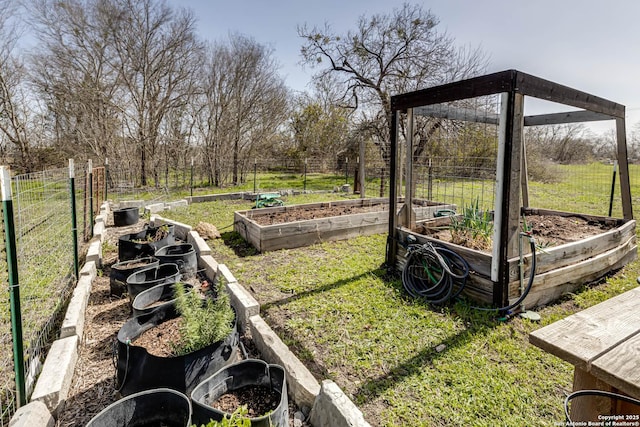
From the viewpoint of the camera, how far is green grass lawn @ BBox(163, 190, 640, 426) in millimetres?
1877

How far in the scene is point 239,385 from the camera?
6.17 ft

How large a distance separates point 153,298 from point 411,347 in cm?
224

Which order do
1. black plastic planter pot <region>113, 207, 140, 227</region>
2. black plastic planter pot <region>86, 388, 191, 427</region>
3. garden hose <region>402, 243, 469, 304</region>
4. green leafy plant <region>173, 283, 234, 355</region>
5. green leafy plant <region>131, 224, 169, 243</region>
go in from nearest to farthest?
black plastic planter pot <region>86, 388, 191, 427</region>
green leafy plant <region>173, 283, 234, 355</region>
garden hose <region>402, 243, 469, 304</region>
green leafy plant <region>131, 224, 169, 243</region>
black plastic planter pot <region>113, 207, 140, 227</region>

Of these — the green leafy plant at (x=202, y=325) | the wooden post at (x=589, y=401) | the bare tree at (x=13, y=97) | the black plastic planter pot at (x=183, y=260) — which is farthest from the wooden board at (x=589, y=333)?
the bare tree at (x=13, y=97)

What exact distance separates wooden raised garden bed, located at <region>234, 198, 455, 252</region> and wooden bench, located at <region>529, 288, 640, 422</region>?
12.8ft

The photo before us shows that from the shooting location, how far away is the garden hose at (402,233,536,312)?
2955 mm

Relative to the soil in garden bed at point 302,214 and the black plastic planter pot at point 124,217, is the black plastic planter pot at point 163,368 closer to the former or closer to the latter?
the soil in garden bed at point 302,214

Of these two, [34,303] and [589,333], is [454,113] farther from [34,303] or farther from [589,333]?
[34,303]

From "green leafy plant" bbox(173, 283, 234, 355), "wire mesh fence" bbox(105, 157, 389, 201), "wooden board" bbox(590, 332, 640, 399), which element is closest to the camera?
"wooden board" bbox(590, 332, 640, 399)

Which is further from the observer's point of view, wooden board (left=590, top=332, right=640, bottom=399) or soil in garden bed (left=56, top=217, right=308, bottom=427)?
soil in garden bed (left=56, top=217, right=308, bottom=427)

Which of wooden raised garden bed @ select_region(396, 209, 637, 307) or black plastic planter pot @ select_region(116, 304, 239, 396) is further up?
wooden raised garden bed @ select_region(396, 209, 637, 307)

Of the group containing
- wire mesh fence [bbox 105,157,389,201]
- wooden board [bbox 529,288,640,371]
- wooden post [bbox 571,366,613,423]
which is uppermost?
wire mesh fence [bbox 105,157,389,201]

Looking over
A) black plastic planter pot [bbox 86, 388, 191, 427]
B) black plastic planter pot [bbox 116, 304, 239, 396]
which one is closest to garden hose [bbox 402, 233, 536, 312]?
black plastic planter pot [bbox 116, 304, 239, 396]

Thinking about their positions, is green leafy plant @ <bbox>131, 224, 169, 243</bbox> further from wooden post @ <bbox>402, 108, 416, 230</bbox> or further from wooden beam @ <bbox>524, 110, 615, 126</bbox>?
wooden beam @ <bbox>524, 110, 615, 126</bbox>
